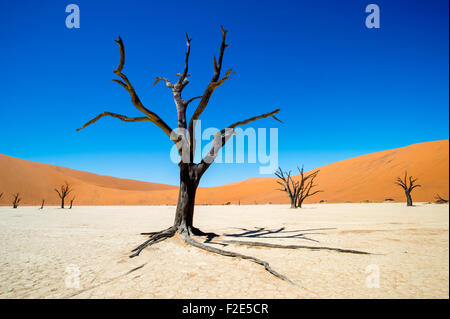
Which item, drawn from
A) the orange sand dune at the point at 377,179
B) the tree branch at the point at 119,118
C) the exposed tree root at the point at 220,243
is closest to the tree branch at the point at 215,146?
the exposed tree root at the point at 220,243

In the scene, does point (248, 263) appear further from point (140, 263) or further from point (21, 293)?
point (21, 293)

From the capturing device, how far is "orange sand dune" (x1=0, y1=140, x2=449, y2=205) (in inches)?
1281

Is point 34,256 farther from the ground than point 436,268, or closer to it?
closer to it

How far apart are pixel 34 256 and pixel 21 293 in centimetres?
205

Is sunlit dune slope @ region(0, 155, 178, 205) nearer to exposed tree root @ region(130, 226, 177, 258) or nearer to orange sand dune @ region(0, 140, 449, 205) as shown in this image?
orange sand dune @ region(0, 140, 449, 205)

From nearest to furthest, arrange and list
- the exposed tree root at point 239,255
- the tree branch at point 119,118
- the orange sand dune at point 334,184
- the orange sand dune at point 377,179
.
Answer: the exposed tree root at point 239,255 < the tree branch at point 119,118 < the orange sand dune at point 377,179 < the orange sand dune at point 334,184

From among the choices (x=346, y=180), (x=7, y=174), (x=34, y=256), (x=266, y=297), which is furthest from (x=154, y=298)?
(x=7, y=174)

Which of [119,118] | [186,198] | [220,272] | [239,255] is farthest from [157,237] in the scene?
[119,118]

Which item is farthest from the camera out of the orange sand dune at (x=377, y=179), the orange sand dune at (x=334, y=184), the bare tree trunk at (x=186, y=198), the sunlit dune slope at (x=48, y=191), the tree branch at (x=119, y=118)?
the sunlit dune slope at (x=48, y=191)

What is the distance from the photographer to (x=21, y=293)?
2660mm

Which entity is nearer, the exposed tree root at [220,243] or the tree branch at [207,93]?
the exposed tree root at [220,243]

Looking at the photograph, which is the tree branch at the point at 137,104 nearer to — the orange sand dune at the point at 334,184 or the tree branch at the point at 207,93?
the tree branch at the point at 207,93

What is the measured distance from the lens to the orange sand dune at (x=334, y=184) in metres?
32.5

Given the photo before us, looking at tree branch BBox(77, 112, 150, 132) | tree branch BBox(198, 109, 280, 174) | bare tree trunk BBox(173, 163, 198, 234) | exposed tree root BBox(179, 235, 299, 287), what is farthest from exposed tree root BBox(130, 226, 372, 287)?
tree branch BBox(77, 112, 150, 132)
